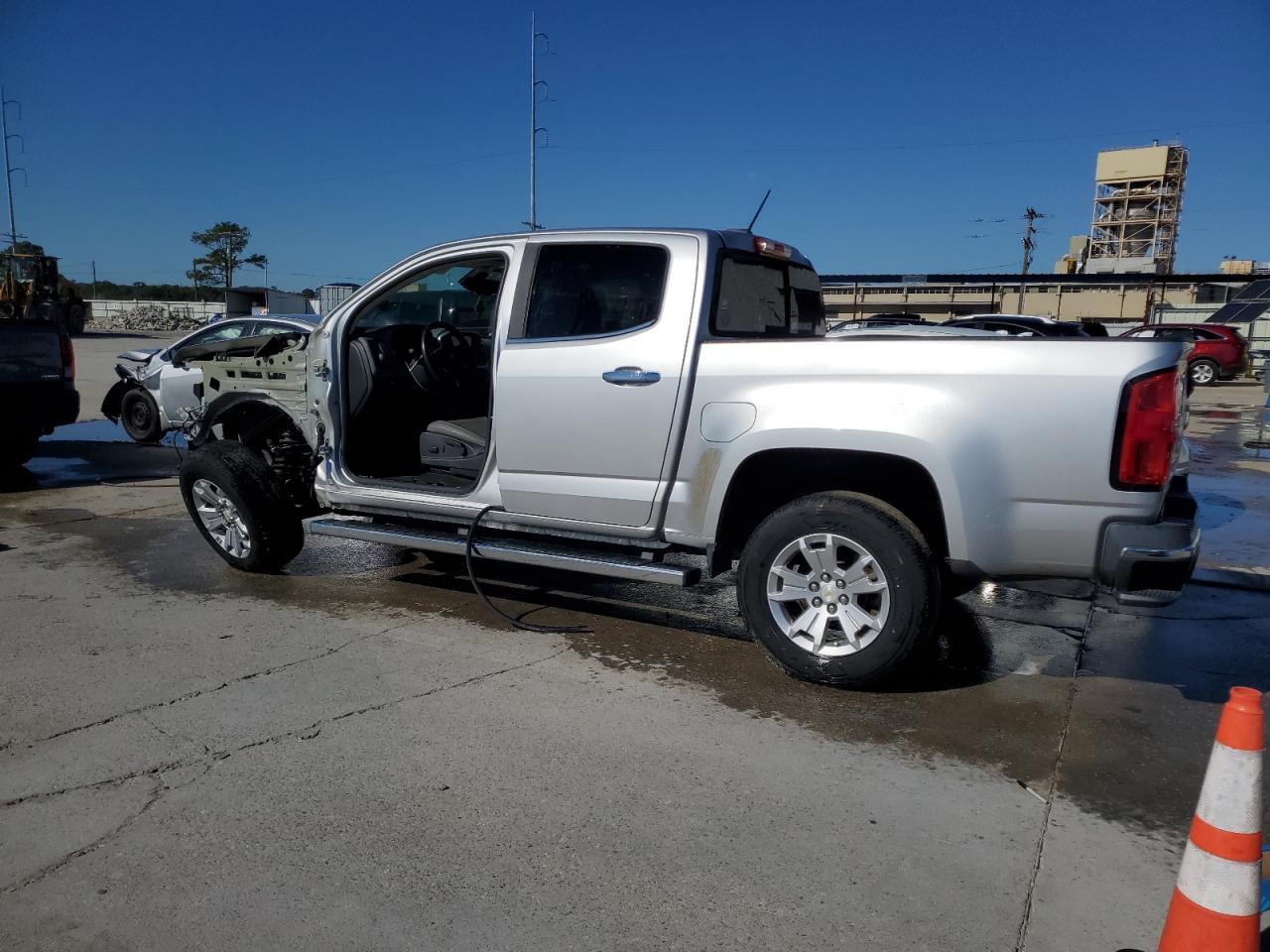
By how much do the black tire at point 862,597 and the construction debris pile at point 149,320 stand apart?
5783 centimetres

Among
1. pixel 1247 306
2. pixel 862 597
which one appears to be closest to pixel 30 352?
pixel 862 597

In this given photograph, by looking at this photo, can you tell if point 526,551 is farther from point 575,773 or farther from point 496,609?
point 575,773

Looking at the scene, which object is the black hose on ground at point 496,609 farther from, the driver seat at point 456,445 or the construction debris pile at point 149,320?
the construction debris pile at point 149,320

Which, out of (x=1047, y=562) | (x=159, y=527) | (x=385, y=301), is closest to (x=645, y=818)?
(x=1047, y=562)

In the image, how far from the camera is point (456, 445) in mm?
5660

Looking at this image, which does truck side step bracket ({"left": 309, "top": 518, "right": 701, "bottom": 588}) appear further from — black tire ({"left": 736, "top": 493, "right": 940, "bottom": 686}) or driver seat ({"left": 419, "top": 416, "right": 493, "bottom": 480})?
driver seat ({"left": 419, "top": 416, "right": 493, "bottom": 480})

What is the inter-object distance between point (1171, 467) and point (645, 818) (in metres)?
2.36

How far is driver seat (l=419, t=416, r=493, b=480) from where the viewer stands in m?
5.54

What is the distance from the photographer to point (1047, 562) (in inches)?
148

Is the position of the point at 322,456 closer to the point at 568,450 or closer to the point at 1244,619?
the point at 568,450

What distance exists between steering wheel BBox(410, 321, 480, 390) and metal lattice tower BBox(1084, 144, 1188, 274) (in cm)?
12130

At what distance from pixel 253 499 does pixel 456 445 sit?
4.09 ft

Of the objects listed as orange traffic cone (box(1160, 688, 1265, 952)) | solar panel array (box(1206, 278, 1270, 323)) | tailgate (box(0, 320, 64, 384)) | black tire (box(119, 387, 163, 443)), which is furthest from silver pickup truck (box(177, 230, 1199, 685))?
solar panel array (box(1206, 278, 1270, 323))

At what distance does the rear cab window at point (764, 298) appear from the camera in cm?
460
